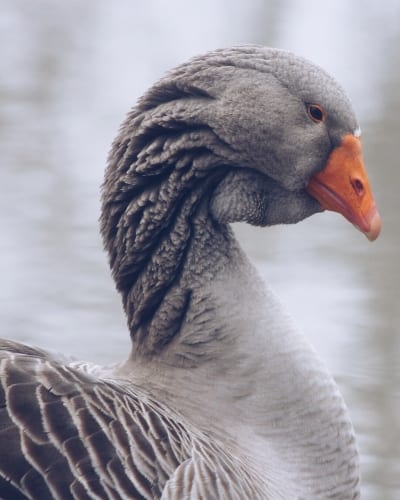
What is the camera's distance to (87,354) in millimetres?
7320

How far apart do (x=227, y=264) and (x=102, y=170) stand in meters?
5.27

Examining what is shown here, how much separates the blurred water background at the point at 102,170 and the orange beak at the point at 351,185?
2019 mm

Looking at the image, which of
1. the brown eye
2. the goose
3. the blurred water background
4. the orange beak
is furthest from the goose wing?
the blurred water background

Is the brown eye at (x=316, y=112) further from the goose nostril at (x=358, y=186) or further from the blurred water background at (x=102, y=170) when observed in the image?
the blurred water background at (x=102, y=170)

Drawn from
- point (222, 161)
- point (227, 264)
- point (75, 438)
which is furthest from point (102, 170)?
point (75, 438)

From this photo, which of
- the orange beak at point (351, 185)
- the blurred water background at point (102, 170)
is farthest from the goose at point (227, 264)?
the blurred water background at point (102, 170)

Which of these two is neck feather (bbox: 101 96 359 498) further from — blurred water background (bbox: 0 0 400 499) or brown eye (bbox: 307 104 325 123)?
blurred water background (bbox: 0 0 400 499)

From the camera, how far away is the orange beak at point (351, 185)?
4.65m

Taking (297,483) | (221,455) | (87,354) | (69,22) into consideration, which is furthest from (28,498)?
(69,22)

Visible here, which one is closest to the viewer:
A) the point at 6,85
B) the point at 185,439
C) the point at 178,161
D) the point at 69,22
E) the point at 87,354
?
the point at 185,439

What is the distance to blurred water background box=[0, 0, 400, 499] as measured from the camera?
7.52m

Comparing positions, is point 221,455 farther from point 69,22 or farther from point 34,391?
point 69,22

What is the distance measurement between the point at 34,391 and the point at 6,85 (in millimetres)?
7780

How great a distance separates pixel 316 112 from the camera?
182 inches
